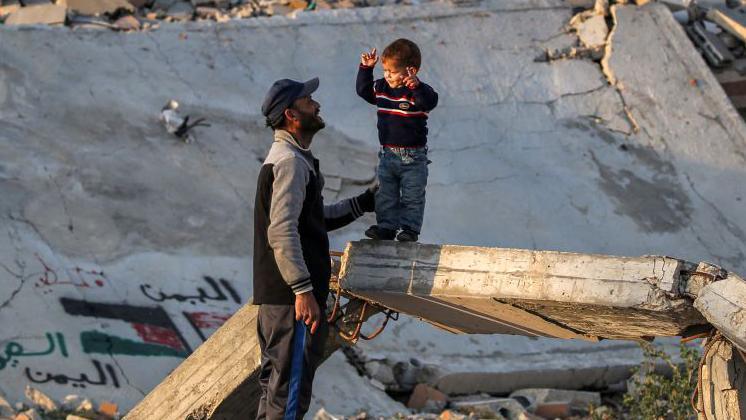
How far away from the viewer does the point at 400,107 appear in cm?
626

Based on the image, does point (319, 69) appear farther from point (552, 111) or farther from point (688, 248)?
point (688, 248)

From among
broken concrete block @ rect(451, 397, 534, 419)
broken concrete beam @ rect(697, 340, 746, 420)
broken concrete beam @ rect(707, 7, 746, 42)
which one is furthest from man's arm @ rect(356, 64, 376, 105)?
broken concrete beam @ rect(707, 7, 746, 42)

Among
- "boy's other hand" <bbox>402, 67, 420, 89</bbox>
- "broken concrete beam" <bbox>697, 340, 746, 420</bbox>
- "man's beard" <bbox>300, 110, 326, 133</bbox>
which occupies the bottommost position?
"broken concrete beam" <bbox>697, 340, 746, 420</bbox>

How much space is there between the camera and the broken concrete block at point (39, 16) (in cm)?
1133

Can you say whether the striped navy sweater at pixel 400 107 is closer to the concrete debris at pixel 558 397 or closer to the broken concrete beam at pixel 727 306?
the broken concrete beam at pixel 727 306

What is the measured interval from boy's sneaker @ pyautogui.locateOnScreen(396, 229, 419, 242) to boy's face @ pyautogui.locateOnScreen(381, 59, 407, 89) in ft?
2.23

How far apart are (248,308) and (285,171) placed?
112 cm

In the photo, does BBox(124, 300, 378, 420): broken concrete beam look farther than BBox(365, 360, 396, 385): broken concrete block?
No

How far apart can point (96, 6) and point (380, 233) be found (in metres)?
6.22

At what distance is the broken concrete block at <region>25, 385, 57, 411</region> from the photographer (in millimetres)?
A: 8227

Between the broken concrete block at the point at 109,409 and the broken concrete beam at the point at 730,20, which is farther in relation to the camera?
the broken concrete beam at the point at 730,20

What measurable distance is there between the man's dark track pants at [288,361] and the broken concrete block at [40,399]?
3.03 m

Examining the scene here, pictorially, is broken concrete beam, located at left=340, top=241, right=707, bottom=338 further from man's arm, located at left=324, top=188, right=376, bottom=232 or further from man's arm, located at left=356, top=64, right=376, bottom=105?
man's arm, located at left=356, top=64, right=376, bottom=105

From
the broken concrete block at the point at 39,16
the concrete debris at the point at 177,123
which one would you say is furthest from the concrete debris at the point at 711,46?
the broken concrete block at the point at 39,16
